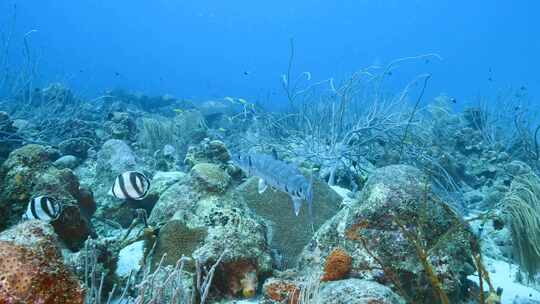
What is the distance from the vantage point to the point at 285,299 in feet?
11.8

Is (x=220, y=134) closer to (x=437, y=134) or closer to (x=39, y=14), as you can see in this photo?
(x=437, y=134)

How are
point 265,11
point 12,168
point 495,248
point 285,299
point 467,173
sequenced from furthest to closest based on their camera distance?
point 265,11 → point 467,173 → point 495,248 → point 12,168 → point 285,299

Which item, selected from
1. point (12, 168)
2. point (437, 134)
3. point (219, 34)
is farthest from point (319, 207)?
point (219, 34)

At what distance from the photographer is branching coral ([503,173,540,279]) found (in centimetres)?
471

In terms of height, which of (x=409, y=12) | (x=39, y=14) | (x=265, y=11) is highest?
(x=409, y=12)

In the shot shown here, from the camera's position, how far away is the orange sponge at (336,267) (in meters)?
4.02

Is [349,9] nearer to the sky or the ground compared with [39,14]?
nearer to the sky

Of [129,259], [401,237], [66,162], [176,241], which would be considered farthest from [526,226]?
[66,162]

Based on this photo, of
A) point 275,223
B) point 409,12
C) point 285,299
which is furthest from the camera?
point 409,12

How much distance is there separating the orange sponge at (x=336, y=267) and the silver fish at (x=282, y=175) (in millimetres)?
567

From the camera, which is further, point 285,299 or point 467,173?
point 467,173

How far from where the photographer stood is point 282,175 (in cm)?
407

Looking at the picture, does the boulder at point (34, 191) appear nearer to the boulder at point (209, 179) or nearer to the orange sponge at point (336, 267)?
the boulder at point (209, 179)

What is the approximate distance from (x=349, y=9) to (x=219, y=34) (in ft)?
194
